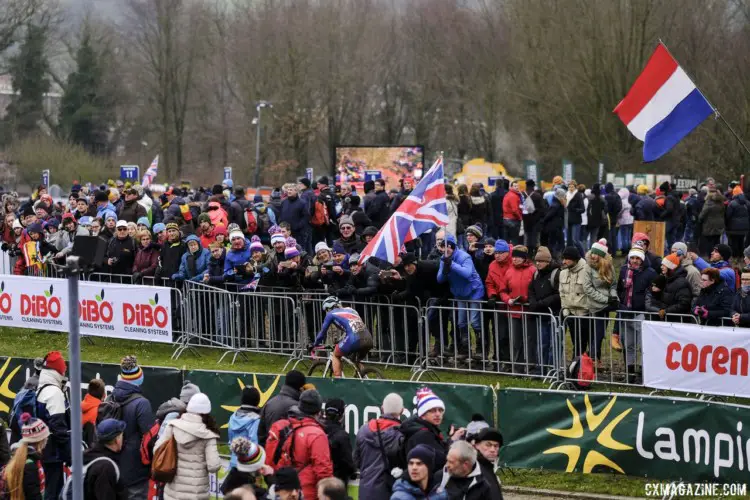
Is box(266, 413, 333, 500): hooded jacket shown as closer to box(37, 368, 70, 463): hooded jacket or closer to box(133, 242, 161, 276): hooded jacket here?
box(37, 368, 70, 463): hooded jacket

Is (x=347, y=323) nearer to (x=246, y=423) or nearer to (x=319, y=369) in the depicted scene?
(x=319, y=369)

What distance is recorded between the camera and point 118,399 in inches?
462

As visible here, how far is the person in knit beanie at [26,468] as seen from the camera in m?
10.1

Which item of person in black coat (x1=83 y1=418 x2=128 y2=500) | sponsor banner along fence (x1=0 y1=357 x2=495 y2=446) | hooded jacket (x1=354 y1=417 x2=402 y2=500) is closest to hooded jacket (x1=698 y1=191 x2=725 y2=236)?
sponsor banner along fence (x1=0 y1=357 x2=495 y2=446)

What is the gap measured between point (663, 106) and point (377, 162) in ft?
105

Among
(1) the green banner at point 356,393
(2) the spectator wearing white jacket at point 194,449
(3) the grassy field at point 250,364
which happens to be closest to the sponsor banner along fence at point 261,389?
(1) the green banner at point 356,393

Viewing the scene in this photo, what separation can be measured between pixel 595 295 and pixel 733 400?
213cm

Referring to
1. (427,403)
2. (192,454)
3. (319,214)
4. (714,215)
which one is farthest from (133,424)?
(714,215)

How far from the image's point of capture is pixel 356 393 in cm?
1319

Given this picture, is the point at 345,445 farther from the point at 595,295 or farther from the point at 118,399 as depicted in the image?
the point at 595,295

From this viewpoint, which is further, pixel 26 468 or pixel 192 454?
pixel 192 454

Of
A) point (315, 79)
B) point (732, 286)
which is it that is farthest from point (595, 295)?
point (315, 79)

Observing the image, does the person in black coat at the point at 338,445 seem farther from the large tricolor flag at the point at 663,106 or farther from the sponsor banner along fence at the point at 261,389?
the large tricolor flag at the point at 663,106

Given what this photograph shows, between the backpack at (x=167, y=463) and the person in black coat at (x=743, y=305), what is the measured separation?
708 cm
